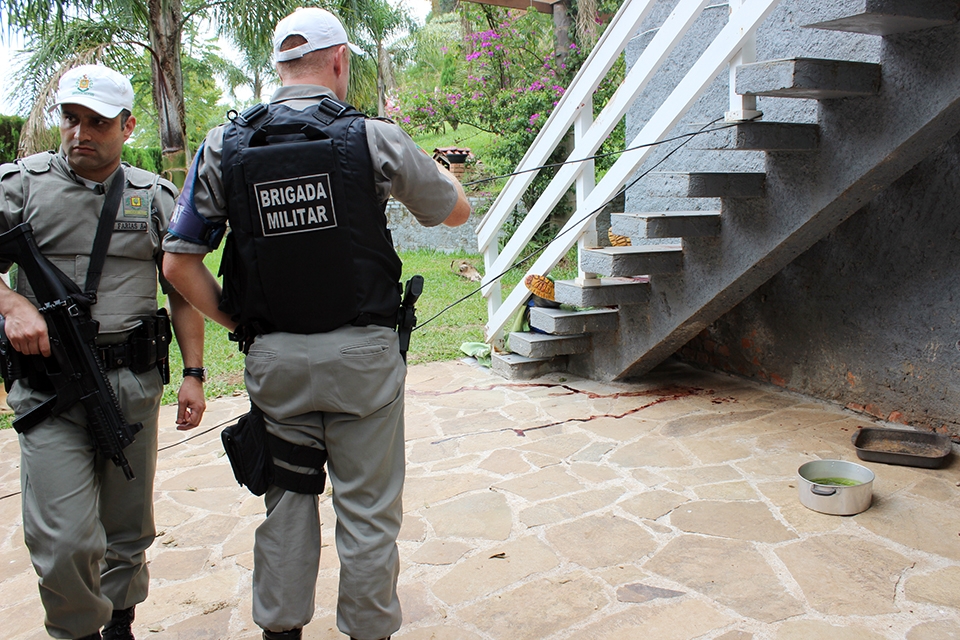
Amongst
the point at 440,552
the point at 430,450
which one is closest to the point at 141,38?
the point at 430,450

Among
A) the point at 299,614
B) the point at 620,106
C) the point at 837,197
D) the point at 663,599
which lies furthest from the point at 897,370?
the point at 299,614

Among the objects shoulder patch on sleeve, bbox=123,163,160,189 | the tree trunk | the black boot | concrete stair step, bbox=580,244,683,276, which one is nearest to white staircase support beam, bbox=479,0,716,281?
concrete stair step, bbox=580,244,683,276

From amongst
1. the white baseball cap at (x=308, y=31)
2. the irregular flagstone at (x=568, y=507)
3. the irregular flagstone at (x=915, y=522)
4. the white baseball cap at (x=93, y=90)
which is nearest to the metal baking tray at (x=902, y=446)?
the irregular flagstone at (x=915, y=522)

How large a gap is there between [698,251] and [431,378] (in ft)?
7.92

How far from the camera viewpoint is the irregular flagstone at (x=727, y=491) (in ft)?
11.7

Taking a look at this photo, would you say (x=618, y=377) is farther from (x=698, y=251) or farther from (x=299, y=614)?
(x=299, y=614)

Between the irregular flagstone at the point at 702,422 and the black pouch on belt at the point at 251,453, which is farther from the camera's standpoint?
the irregular flagstone at the point at 702,422

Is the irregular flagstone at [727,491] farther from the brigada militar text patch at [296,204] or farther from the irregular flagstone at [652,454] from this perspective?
the brigada militar text patch at [296,204]

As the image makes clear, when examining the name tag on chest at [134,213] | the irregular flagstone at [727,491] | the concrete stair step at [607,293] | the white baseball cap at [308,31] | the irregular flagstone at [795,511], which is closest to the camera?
the white baseball cap at [308,31]

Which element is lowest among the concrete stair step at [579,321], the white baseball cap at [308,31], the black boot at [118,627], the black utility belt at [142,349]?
the black boot at [118,627]

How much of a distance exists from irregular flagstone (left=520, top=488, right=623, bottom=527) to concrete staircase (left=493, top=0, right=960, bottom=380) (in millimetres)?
1553

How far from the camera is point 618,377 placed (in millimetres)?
5543

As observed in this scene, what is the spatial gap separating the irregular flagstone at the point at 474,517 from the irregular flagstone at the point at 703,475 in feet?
2.99

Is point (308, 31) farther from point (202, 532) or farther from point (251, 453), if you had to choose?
Answer: point (202, 532)
